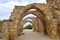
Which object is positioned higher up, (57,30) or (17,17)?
(17,17)

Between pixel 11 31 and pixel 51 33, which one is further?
pixel 51 33

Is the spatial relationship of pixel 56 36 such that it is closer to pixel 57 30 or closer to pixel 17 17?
pixel 57 30

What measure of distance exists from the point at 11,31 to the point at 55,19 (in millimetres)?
4619

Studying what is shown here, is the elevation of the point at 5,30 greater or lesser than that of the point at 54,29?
greater

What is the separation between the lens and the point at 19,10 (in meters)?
18.8

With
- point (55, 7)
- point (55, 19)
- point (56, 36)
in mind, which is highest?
point (55, 7)

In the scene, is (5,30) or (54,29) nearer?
(5,30)

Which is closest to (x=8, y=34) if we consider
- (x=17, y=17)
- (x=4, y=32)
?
(x=4, y=32)

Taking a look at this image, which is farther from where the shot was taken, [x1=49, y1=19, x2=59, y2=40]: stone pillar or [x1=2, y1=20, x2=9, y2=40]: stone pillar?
[x1=49, y1=19, x2=59, y2=40]: stone pillar

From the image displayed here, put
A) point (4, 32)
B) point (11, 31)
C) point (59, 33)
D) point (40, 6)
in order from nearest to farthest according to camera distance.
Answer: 1. point (4, 32)
2. point (11, 31)
3. point (59, 33)
4. point (40, 6)

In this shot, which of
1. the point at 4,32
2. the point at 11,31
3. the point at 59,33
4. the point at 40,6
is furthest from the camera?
the point at 40,6

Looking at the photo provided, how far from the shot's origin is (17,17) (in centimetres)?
1880

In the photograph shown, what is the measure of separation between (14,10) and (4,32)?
4.39 m

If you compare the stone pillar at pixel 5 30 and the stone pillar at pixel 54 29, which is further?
the stone pillar at pixel 54 29
